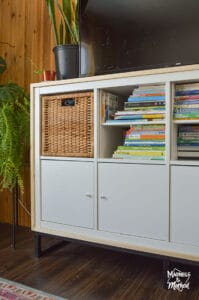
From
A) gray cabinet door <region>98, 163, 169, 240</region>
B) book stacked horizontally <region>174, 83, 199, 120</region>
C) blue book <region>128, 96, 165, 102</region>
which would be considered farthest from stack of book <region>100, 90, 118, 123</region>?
book stacked horizontally <region>174, 83, 199, 120</region>

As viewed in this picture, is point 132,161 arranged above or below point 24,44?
below

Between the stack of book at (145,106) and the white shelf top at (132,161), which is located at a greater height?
the stack of book at (145,106)

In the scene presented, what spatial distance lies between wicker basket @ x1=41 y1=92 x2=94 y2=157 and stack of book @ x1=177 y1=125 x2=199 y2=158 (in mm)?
460

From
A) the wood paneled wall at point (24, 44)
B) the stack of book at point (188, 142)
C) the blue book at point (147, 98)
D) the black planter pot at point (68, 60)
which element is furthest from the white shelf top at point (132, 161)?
the wood paneled wall at point (24, 44)

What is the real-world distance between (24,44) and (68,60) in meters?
0.71

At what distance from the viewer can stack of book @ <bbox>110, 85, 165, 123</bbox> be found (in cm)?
135

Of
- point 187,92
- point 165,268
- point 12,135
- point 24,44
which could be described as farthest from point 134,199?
point 24,44

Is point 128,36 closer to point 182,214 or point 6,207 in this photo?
point 182,214

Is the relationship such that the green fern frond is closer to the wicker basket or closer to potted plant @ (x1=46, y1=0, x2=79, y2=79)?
the wicker basket

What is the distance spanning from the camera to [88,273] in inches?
57.2

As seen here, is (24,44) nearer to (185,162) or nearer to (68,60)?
(68,60)

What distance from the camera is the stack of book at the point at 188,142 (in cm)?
135

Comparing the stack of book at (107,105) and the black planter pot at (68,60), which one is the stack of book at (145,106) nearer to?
the stack of book at (107,105)

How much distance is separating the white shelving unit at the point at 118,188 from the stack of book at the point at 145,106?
45 millimetres
